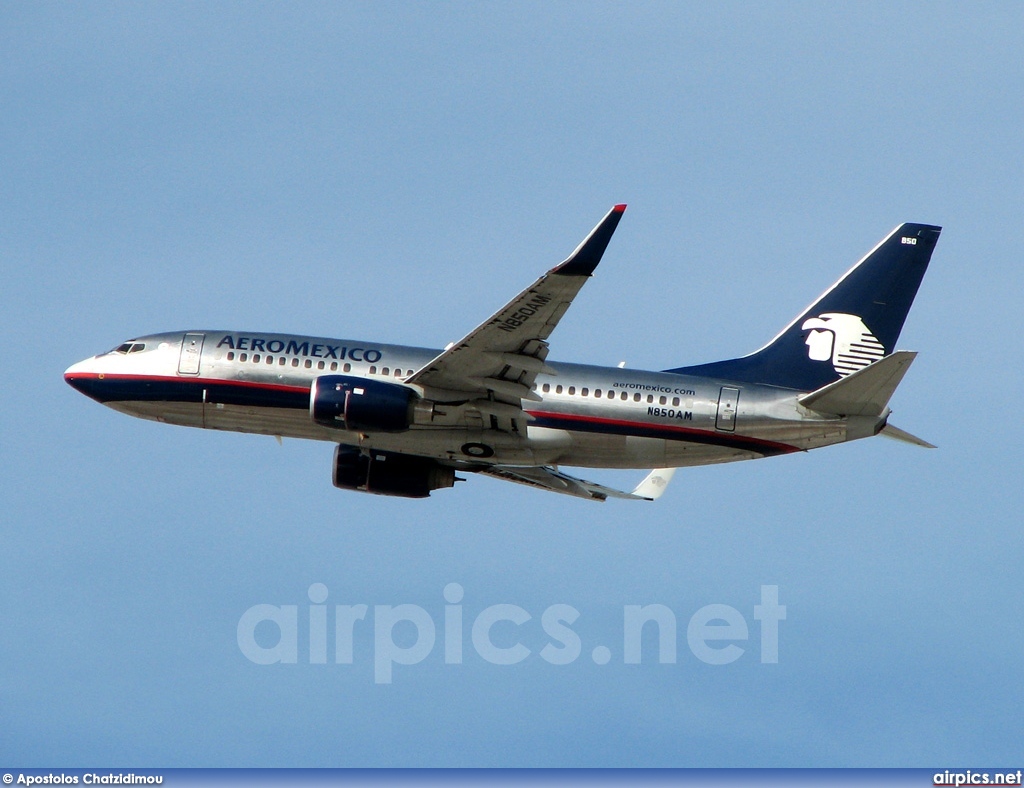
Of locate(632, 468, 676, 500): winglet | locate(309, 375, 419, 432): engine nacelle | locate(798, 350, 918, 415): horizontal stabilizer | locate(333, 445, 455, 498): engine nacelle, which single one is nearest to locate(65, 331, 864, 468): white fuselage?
locate(798, 350, 918, 415): horizontal stabilizer

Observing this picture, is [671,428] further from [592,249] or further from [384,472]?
[384,472]

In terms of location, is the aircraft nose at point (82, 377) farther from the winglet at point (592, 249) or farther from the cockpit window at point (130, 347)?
the winglet at point (592, 249)

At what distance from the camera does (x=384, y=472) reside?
5956cm

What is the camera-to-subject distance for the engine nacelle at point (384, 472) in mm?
59500

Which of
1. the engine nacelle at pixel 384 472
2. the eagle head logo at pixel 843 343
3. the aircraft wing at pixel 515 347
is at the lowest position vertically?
the engine nacelle at pixel 384 472

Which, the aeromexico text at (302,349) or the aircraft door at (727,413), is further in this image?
the aeromexico text at (302,349)

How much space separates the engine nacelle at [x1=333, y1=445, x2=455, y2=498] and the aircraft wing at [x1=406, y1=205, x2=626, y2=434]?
5010 millimetres

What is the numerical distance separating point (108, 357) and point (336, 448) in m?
8.68

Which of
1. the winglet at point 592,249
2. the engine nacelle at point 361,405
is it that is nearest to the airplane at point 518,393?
the engine nacelle at point 361,405

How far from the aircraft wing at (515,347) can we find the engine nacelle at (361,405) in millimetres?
1010

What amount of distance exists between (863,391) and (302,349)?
18.8 m

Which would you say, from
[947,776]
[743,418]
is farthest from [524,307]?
[947,776]

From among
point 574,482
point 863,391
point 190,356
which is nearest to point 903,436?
point 863,391

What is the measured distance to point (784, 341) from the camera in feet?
193
